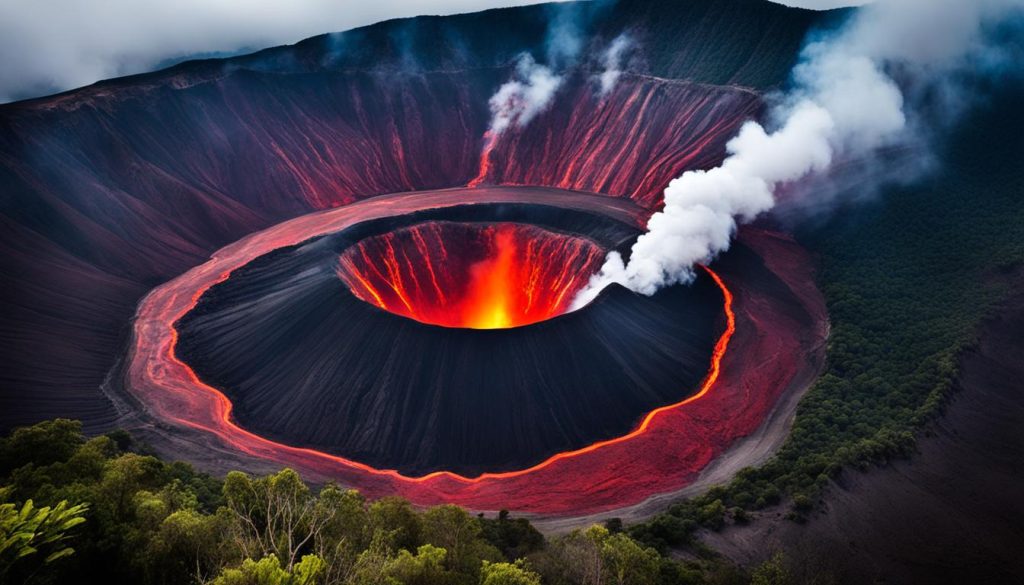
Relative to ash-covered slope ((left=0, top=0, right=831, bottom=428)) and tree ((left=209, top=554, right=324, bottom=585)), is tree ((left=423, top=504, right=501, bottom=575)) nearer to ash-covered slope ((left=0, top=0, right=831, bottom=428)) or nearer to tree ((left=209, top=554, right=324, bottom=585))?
tree ((left=209, top=554, right=324, bottom=585))

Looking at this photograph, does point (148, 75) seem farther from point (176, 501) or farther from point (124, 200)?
point (176, 501)

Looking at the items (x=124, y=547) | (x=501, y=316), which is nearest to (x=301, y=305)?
(x=501, y=316)

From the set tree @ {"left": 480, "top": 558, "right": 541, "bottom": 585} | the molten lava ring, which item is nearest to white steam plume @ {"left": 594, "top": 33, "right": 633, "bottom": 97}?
the molten lava ring

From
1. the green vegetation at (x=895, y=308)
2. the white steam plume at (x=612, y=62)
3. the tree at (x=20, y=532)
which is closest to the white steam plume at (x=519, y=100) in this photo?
the white steam plume at (x=612, y=62)

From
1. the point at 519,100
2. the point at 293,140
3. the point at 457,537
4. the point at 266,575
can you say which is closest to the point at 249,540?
the point at 266,575

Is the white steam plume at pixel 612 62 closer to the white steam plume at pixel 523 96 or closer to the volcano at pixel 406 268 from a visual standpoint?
the volcano at pixel 406 268

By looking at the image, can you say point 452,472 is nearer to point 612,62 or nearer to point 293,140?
point 293,140
